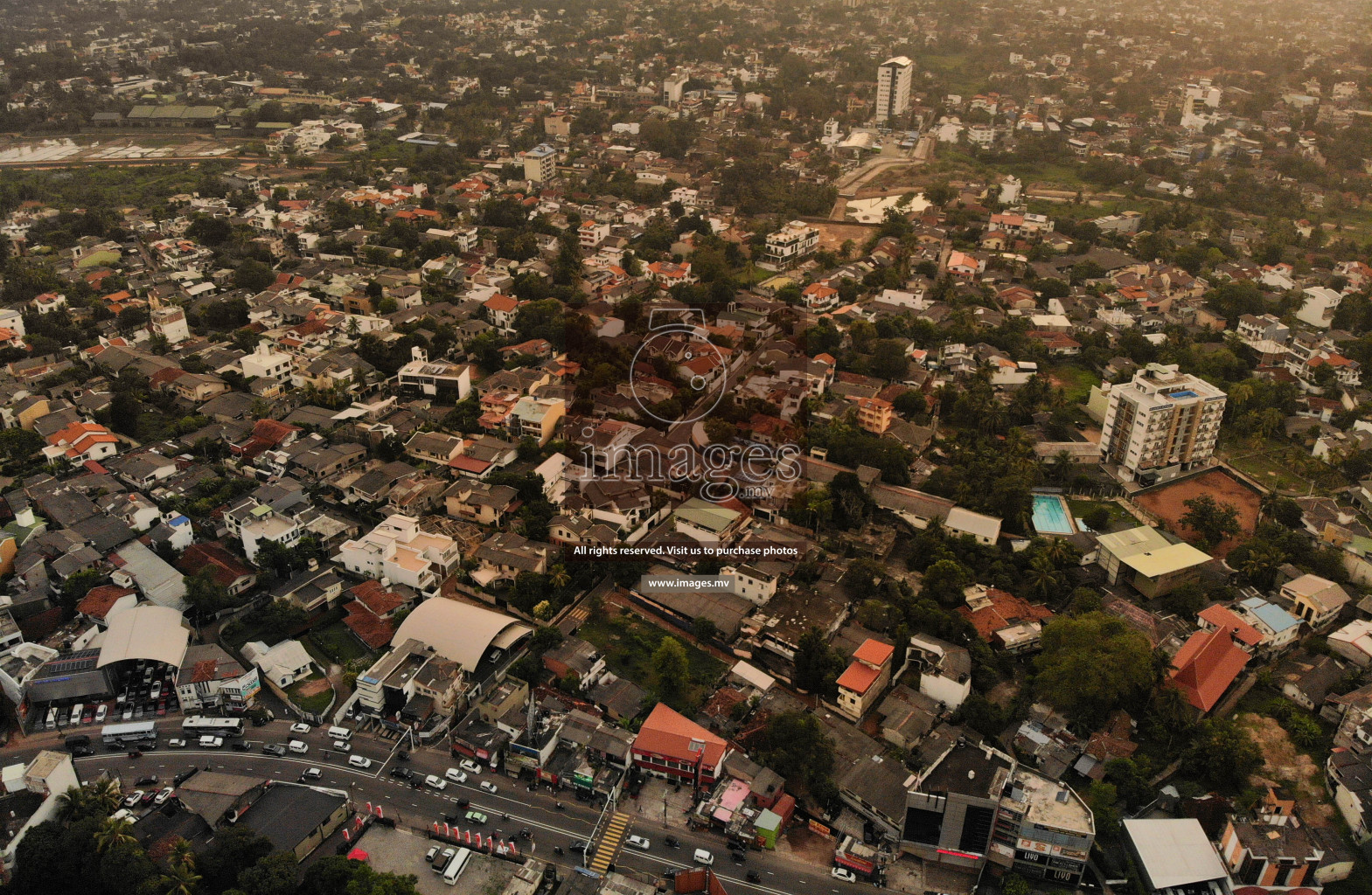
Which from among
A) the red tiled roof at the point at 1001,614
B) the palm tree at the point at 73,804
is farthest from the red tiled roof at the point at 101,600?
the red tiled roof at the point at 1001,614

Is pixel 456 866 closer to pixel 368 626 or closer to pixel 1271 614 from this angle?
pixel 368 626

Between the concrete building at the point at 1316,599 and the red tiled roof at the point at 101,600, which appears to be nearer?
the red tiled roof at the point at 101,600

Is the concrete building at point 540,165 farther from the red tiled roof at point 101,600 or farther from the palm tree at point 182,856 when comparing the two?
the palm tree at point 182,856

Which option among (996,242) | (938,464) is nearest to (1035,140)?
(996,242)

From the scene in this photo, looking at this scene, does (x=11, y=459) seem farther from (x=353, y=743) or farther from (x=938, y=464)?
(x=938, y=464)

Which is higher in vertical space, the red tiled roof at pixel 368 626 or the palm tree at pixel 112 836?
the palm tree at pixel 112 836

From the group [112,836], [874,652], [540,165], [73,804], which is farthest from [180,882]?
[540,165]

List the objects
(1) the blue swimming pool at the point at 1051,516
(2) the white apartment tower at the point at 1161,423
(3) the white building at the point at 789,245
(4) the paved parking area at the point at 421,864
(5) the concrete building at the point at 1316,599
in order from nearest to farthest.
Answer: (4) the paved parking area at the point at 421,864 < (5) the concrete building at the point at 1316,599 < (1) the blue swimming pool at the point at 1051,516 < (2) the white apartment tower at the point at 1161,423 < (3) the white building at the point at 789,245

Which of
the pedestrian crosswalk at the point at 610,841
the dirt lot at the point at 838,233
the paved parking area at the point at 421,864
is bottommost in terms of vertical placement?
the dirt lot at the point at 838,233

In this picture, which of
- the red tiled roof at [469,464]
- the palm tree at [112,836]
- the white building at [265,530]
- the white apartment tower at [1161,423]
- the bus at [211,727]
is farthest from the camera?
the white apartment tower at [1161,423]
